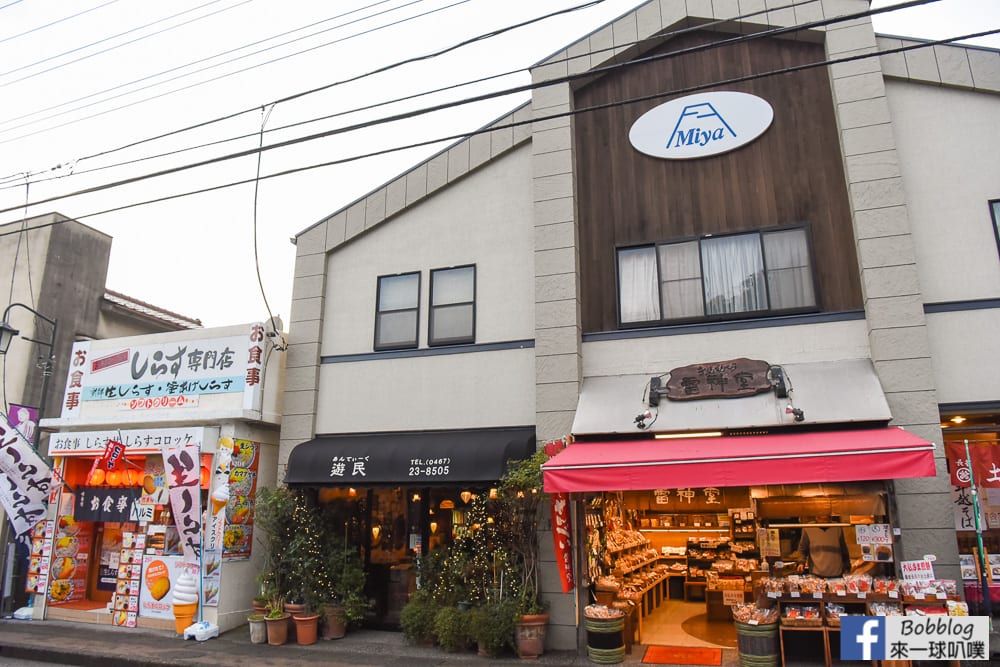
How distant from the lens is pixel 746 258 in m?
12.0

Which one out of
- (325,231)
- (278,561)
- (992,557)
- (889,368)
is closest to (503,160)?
(325,231)

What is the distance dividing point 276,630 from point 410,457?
3.92 metres

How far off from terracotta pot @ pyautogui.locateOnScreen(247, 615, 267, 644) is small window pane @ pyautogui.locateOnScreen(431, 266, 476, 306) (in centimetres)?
675

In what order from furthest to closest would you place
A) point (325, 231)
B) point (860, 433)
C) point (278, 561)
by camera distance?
point (325, 231), point (278, 561), point (860, 433)

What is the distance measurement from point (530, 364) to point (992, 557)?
320 inches

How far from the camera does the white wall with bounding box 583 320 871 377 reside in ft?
36.8

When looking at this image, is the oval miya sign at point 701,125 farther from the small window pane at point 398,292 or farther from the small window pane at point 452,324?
the small window pane at point 398,292

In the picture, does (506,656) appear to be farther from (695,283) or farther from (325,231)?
(325,231)

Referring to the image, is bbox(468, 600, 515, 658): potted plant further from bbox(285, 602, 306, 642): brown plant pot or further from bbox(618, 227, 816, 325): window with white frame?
bbox(618, 227, 816, 325): window with white frame

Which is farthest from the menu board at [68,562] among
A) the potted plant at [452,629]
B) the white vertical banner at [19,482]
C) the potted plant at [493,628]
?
the potted plant at [493,628]

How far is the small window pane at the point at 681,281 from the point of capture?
40.0 ft

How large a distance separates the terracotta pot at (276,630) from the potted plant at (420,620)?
226 centimetres

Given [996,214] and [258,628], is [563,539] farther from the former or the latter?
[996,214]

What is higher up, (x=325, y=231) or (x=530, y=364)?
(x=325, y=231)
